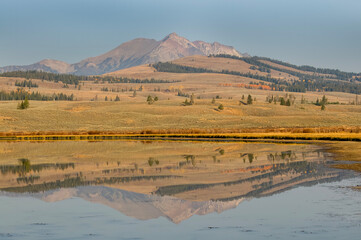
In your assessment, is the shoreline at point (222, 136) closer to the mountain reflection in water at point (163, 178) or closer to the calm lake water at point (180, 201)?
the mountain reflection in water at point (163, 178)

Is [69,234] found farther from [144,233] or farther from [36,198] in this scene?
[36,198]

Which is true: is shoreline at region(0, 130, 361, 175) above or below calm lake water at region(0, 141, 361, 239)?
below

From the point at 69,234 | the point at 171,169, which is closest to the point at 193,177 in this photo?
the point at 171,169

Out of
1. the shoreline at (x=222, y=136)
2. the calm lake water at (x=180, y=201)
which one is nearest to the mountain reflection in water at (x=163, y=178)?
the calm lake water at (x=180, y=201)

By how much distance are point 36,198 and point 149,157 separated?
2204 cm

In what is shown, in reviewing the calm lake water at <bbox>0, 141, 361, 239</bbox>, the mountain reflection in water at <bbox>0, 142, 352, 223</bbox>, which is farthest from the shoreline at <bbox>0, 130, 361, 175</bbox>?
the calm lake water at <bbox>0, 141, 361, 239</bbox>

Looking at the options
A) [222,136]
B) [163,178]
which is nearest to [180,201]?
[163,178]

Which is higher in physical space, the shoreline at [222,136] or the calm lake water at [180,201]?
the calm lake water at [180,201]

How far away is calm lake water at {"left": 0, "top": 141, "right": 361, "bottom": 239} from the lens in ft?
62.4

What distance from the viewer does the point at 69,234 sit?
61.1 ft

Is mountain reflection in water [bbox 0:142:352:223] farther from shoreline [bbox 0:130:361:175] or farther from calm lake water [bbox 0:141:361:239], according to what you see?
shoreline [bbox 0:130:361:175]

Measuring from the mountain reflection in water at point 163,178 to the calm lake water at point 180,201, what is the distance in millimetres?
50

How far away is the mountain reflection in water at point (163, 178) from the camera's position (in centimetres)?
2444

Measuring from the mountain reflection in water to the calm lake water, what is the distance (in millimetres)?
50
